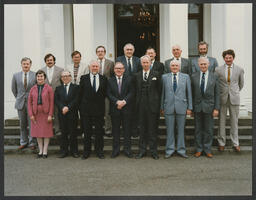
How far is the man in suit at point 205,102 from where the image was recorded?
256 inches

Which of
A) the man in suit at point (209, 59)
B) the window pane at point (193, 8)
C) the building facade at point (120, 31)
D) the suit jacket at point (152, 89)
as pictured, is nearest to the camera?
the suit jacket at point (152, 89)

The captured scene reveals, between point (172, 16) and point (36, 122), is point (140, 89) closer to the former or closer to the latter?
point (36, 122)

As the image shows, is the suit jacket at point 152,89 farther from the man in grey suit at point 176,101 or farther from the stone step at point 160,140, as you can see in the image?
the stone step at point 160,140

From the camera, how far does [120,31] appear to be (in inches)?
431

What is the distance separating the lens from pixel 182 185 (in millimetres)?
4926

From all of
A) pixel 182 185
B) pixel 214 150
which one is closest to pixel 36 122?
pixel 182 185

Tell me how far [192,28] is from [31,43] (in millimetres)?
5421

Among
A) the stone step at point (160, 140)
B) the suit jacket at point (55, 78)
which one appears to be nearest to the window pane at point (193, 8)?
the stone step at point (160, 140)

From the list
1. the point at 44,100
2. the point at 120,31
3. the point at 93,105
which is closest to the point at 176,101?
the point at 93,105

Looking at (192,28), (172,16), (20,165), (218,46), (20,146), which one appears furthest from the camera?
(192,28)

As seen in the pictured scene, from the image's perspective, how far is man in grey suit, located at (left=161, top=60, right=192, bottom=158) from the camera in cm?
651

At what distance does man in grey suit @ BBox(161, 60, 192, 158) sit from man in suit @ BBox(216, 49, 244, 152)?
833mm

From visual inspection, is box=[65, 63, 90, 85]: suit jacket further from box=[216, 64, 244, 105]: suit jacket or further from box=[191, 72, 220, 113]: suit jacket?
box=[216, 64, 244, 105]: suit jacket

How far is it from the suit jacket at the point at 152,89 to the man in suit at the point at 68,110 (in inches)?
52.4
